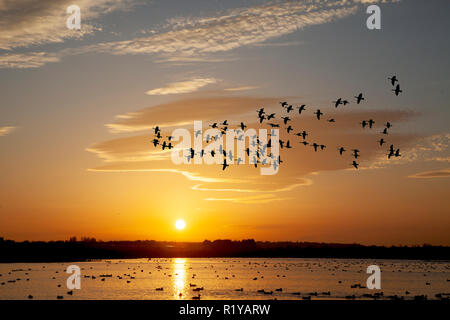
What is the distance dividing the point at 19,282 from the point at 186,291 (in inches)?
1293

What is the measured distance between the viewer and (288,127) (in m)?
40.2

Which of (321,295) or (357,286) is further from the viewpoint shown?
(357,286)

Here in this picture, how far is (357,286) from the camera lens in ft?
279

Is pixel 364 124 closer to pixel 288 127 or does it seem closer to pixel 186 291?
pixel 288 127

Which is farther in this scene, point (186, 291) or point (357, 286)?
point (357, 286)

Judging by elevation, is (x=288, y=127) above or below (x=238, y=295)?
above
